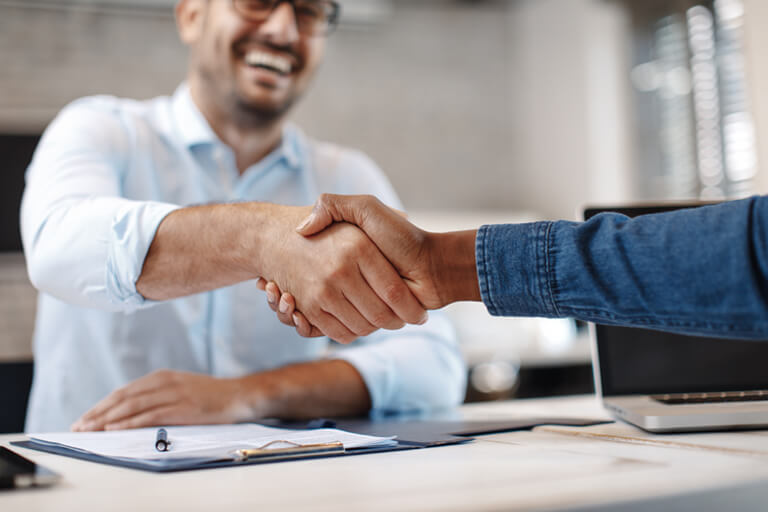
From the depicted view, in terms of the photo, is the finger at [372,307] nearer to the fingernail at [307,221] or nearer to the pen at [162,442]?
the fingernail at [307,221]

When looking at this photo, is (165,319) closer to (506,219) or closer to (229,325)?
(229,325)

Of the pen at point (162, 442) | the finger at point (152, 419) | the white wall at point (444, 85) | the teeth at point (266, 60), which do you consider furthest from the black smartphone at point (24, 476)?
the white wall at point (444, 85)

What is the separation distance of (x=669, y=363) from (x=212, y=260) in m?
0.65

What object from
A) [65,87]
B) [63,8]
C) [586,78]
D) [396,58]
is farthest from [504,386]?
[63,8]

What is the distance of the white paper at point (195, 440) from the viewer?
644 millimetres

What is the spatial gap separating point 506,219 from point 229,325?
2716mm

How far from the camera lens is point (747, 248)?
0.63 metres

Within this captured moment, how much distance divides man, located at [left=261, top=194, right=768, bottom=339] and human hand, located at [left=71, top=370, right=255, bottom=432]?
0.38m

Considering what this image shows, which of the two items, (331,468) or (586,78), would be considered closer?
(331,468)

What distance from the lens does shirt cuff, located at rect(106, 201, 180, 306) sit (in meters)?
0.94

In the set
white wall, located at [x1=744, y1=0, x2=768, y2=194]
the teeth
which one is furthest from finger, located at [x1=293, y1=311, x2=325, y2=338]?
white wall, located at [x1=744, y1=0, x2=768, y2=194]

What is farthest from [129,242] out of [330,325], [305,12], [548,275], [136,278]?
[305,12]

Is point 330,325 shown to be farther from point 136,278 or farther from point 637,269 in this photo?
point 637,269

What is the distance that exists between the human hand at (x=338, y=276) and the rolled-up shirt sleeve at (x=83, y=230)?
163mm
